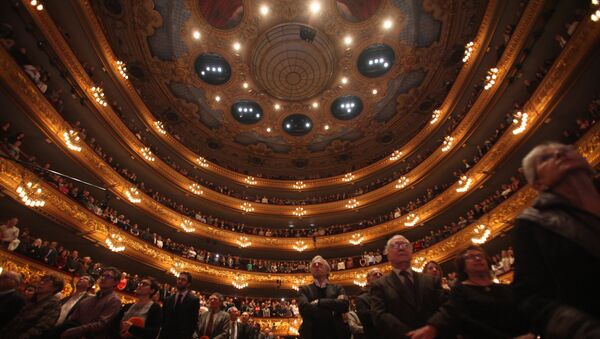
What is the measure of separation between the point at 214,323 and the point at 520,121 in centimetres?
1350

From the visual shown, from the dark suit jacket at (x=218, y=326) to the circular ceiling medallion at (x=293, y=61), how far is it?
17.7 m

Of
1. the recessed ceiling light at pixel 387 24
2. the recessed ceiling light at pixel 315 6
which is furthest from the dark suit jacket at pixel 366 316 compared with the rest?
the recessed ceiling light at pixel 387 24

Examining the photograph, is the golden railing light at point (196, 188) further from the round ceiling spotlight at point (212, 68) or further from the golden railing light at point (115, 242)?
the round ceiling spotlight at point (212, 68)

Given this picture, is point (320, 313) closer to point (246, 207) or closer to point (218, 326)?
point (218, 326)

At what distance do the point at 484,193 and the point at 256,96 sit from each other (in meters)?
17.1

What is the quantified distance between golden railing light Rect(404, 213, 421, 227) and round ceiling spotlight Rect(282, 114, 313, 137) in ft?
37.0

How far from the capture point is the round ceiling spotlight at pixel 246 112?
893 inches

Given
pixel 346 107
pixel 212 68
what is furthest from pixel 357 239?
pixel 212 68

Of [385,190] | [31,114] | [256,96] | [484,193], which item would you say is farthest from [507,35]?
[31,114]

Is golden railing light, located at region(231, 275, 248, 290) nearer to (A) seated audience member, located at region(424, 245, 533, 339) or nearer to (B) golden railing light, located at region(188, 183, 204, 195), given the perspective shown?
(B) golden railing light, located at region(188, 183, 204, 195)

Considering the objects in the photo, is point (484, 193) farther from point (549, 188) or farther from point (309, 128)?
point (549, 188)

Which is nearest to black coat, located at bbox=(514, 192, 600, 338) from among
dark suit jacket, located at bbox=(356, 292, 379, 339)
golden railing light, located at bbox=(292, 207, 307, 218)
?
dark suit jacket, located at bbox=(356, 292, 379, 339)

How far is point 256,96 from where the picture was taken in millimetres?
22312

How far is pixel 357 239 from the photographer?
20.5 metres
